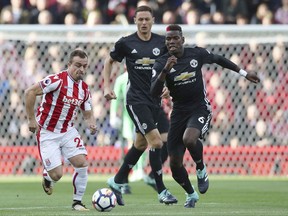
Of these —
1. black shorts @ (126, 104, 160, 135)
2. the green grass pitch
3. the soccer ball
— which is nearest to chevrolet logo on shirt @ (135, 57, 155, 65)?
black shorts @ (126, 104, 160, 135)

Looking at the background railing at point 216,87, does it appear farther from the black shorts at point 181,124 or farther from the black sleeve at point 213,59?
the black shorts at point 181,124

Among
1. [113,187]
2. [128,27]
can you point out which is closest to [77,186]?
[113,187]

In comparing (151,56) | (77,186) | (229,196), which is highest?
(151,56)

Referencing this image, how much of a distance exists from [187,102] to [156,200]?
6.03ft

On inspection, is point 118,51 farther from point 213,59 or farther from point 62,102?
point 213,59

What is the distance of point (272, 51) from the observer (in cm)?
1898

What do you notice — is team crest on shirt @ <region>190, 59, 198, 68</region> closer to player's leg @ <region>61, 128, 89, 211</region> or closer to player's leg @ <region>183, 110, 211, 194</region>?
player's leg @ <region>183, 110, 211, 194</region>

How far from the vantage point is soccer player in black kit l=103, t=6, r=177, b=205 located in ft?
39.3

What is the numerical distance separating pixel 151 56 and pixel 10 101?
717 centimetres

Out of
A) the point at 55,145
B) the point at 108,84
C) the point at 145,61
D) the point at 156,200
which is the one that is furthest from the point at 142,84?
the point at 156,200

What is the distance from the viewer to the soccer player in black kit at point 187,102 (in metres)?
11.2

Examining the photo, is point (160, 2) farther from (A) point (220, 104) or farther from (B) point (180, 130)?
(B) point (180, 130)

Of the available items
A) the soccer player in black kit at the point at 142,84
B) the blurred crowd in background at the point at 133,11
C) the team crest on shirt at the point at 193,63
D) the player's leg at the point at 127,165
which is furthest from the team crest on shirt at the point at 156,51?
the blurred crowd in background at the point at 133,11

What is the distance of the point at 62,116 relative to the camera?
1150cm
